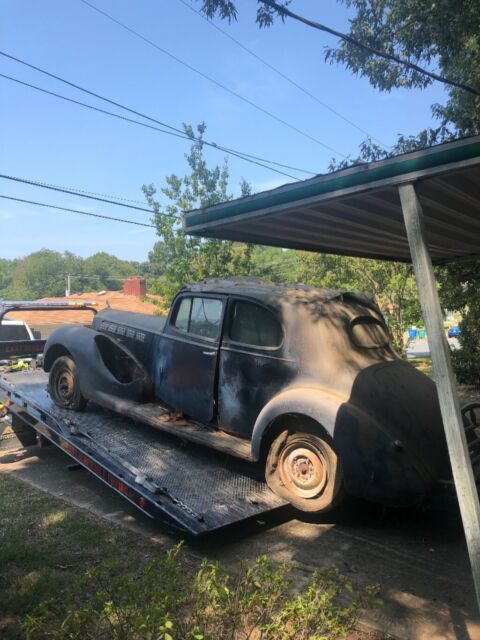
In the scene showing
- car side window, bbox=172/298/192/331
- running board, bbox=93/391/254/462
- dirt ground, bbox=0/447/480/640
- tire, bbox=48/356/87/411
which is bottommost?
dirt ground, bbox=0/447/480/640

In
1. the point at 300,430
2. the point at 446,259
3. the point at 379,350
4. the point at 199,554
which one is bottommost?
the point at 199,554

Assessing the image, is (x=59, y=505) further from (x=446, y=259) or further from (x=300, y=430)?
(x=446, y=259)

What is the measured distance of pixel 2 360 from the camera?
27.9 ft

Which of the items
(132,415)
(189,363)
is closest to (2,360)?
(132,415)

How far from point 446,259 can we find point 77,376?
4.97 meters

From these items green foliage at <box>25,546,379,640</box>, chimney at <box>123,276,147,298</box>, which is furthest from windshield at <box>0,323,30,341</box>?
chimney at <box>123,276,147,298</box>

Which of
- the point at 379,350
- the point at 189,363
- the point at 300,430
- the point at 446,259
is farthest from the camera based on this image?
the point at 446,259

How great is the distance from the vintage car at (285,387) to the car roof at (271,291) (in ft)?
0.05

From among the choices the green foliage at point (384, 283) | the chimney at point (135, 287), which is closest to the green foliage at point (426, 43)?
the green foliage at point (384, 283)

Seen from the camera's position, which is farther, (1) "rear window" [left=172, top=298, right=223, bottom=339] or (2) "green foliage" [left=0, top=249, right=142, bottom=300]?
(2) "green foliage" [left=0, top=249, right=142, bottom=300]

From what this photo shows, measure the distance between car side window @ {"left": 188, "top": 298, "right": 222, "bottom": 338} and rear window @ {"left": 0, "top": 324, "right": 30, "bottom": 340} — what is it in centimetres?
886

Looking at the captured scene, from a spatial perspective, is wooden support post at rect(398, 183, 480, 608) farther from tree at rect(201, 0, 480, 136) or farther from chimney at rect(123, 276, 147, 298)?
chimney at rect(123, 276, 147, 298)

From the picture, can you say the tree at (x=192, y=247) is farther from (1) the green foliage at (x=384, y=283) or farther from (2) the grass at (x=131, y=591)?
(2) the grass at (x=131, y=591)

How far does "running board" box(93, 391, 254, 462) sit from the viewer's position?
4719 mm
